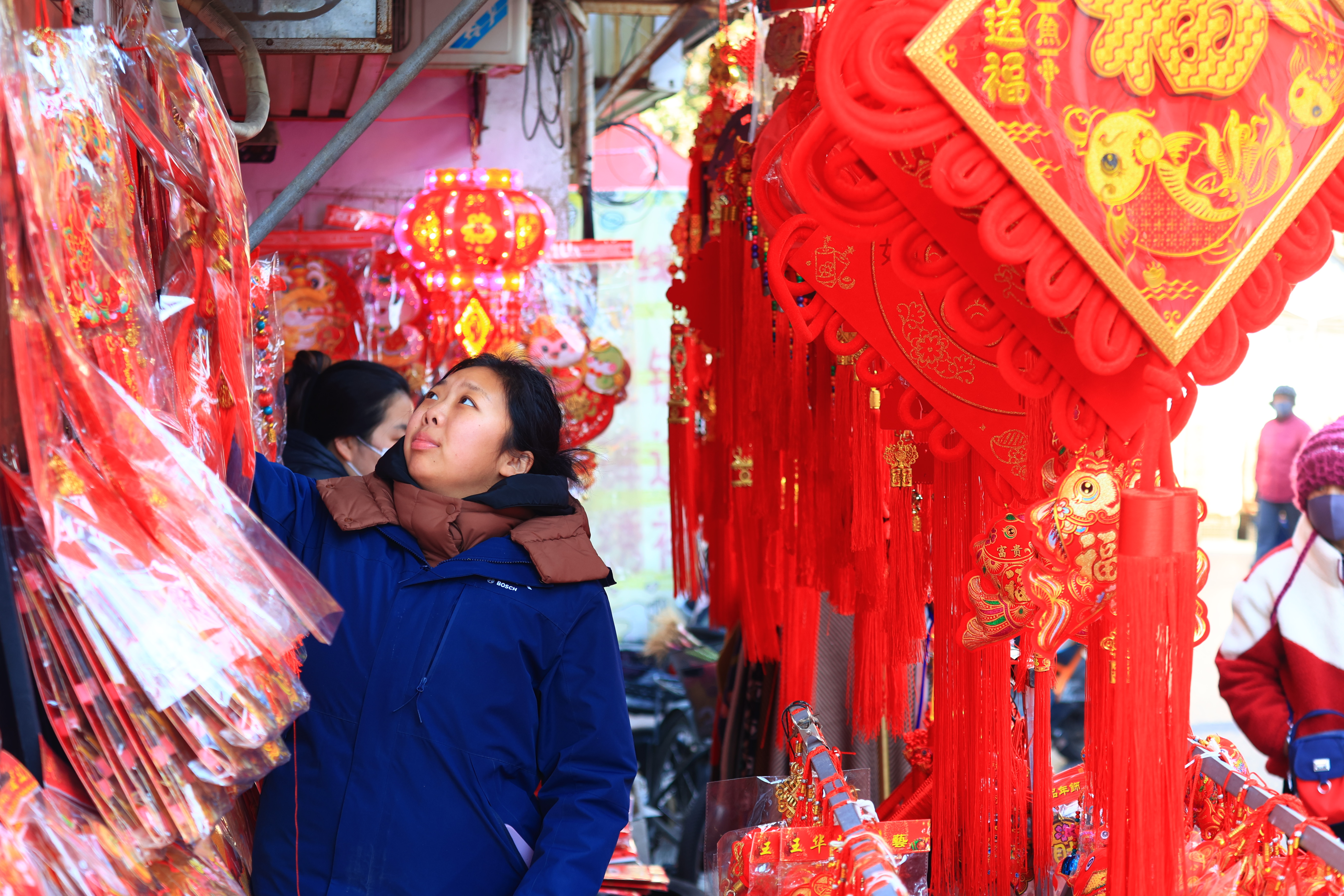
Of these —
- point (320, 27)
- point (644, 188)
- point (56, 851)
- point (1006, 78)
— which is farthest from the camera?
point (644, 188)

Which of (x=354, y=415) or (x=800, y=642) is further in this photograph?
(x=354, y=415)

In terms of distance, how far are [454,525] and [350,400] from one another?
107cm

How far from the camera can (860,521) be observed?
1630 mm

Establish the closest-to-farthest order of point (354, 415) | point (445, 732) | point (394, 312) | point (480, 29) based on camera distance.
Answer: point (445, 732)
point (354, 415)
point (480, 29)
point (394, 312)

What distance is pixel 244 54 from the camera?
1389mm

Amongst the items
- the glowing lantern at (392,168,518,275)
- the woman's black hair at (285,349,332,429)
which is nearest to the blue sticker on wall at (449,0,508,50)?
the glowing lantern at (392,168,518,275)

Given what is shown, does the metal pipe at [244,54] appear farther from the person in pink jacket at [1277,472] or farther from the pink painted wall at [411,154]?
the person in pink jacket at [1277,472]

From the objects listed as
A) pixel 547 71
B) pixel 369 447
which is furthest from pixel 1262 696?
pixel 547 71

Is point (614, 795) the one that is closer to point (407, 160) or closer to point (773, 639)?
point (773, 639)

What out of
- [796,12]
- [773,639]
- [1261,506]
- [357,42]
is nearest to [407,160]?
[357,42]

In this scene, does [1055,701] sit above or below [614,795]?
below

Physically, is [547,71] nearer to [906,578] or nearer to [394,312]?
[394,312]

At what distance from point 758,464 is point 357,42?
3.60 ft

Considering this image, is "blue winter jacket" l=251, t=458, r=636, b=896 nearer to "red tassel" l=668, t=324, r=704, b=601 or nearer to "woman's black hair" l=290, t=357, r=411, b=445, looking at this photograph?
"woman's black hair" l=290, t=357, r=411, b=445
